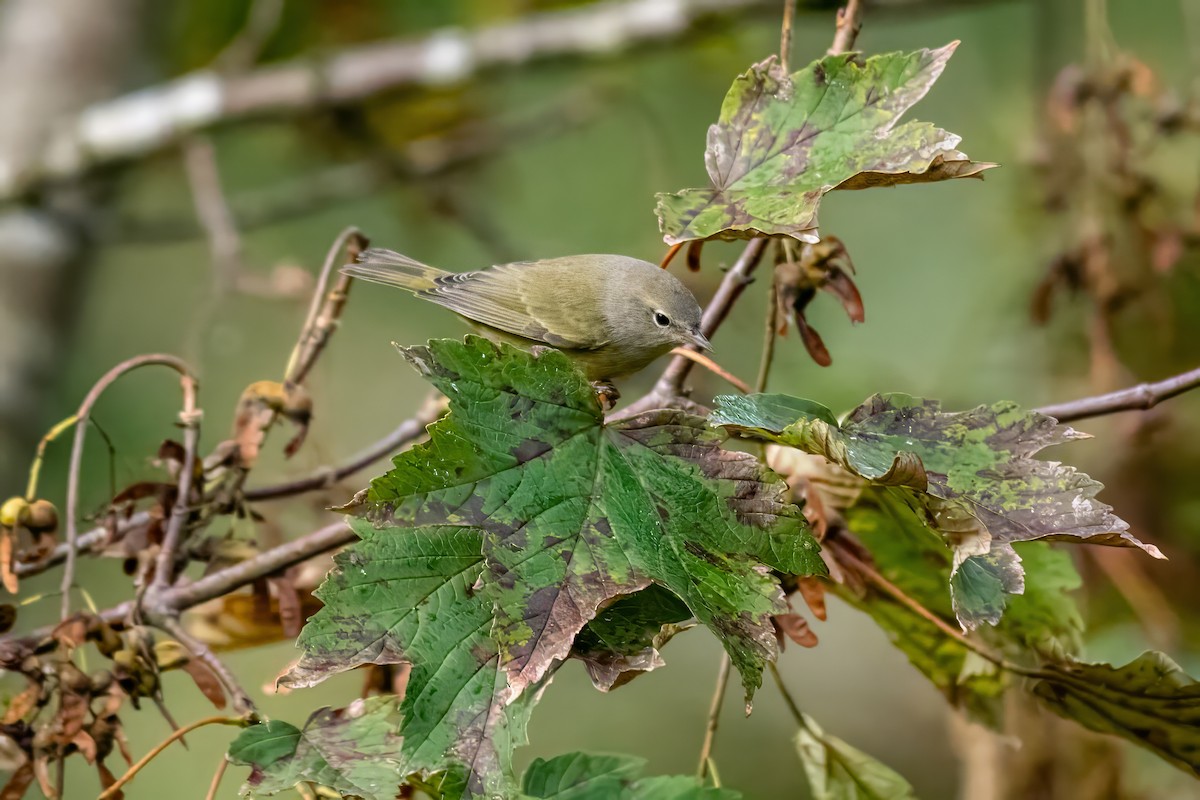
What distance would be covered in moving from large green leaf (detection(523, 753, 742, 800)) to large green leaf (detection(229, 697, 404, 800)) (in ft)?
0.64

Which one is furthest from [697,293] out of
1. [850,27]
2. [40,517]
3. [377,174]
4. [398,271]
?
[40,517]

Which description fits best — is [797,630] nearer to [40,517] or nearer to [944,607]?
[944,607]

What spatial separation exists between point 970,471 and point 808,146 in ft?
1.64

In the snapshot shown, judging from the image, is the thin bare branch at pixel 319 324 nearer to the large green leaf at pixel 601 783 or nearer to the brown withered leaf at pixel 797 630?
the large green leaf at pixel 601 783

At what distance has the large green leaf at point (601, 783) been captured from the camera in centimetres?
139

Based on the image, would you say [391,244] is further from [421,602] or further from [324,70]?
[421,602]

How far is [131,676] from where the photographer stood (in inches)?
59.6

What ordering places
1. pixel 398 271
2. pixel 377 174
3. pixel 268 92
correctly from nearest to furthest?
pixel 398 271
pixel 268 92
pixel 377 174

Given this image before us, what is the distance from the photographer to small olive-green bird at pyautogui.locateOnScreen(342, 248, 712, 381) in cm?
277

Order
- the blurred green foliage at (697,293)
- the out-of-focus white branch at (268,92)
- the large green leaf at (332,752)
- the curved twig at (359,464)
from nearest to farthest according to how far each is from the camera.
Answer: the large green leaf at (332,752)
the curved twig at (359,464)
the blurred green foliage at (697,293)
the out-of-focus white branch at (268,92)

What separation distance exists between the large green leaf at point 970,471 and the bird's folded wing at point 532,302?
1.59 metres

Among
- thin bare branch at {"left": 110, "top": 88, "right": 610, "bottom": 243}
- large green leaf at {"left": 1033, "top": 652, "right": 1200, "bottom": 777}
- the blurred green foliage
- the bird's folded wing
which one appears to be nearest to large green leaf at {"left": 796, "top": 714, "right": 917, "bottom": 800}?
large green leaf at {"left": 1033, "top": 652, "right": 1200, "bottom": 777}

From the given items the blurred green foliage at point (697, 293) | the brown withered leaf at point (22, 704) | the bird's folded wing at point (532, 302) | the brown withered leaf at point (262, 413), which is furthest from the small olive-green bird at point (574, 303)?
the brown withered leaf at point (22, 704)

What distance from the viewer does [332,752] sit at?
1.36 meters
